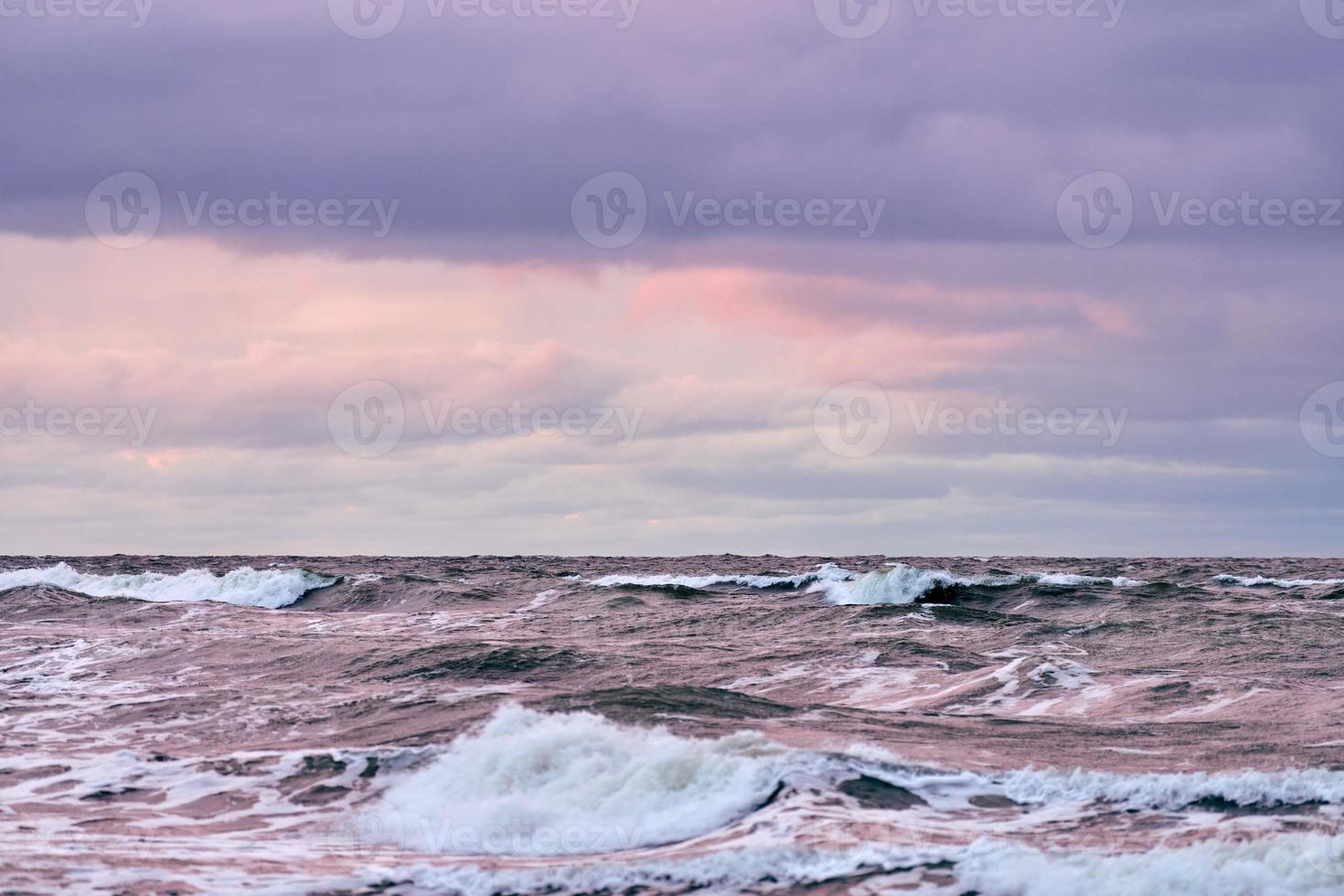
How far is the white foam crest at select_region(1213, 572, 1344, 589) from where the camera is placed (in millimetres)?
44456

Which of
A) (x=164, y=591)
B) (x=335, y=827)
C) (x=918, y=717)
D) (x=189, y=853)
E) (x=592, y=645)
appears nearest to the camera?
(x=189, y=853)

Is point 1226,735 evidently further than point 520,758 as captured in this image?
Yes

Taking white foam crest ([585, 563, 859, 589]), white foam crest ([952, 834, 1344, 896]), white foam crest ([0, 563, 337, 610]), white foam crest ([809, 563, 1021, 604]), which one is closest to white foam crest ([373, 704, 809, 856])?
white foam crest ([952, 834, 1344, 896])

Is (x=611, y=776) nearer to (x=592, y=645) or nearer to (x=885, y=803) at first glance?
(x=885, y=803)

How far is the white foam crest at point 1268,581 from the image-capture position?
44456mm

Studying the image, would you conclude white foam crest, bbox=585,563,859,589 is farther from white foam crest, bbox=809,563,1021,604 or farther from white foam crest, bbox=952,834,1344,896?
white foam crest, bbox=952,834,1344,896

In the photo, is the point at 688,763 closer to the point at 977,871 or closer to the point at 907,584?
the point at 977,871

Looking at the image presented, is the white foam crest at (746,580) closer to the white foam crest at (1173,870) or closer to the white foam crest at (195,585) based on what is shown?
the white foam crest at (195,585)

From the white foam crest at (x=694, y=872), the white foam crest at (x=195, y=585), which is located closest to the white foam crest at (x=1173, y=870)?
the white foam crest at (x=694, y=872)

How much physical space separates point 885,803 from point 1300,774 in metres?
3.82

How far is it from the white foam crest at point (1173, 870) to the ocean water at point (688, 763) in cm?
3

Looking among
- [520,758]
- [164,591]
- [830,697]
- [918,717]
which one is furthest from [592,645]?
[164,591]

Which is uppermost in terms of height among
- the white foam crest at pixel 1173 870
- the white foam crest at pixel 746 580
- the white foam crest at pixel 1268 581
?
the white foam crest at pixel 1173 870

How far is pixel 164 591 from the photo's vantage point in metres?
48.7
